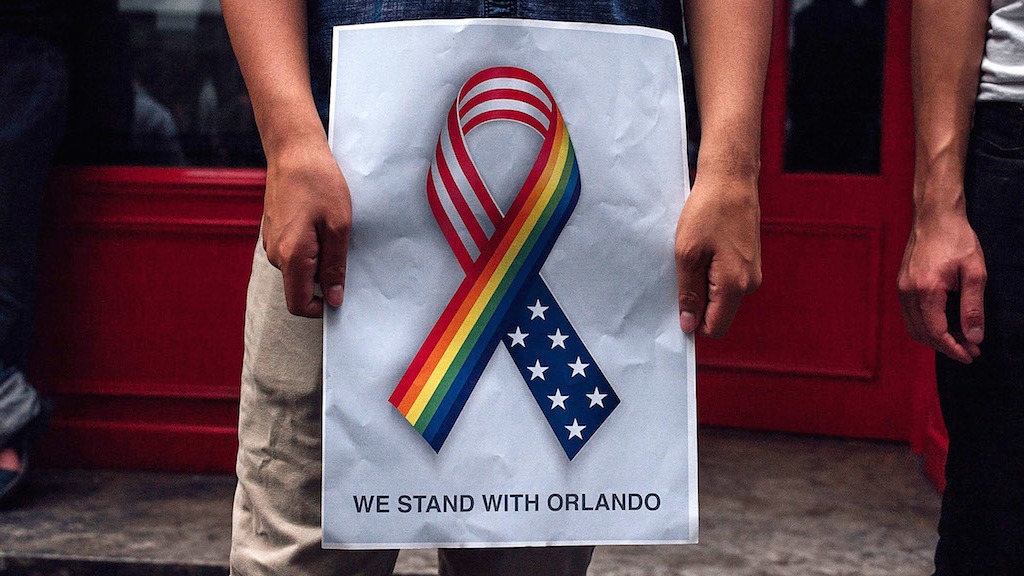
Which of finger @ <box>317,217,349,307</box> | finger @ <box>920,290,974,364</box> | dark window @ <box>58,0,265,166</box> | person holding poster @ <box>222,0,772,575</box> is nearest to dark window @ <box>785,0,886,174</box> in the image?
dark window @ <box>58,0,265,166</box>

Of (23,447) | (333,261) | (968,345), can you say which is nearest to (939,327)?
(968,345)

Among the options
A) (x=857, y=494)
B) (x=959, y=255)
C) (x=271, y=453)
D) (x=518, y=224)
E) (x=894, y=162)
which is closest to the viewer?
(x=518, y=224)

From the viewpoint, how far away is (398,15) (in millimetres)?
985

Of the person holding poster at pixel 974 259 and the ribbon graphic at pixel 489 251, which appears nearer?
the ribbon graphic at pixel 489 251

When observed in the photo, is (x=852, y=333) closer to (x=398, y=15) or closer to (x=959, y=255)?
(x=959, y=255)

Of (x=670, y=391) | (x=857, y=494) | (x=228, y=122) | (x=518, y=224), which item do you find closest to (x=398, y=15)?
(x=518, y=224)

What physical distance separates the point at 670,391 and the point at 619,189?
0.66ft

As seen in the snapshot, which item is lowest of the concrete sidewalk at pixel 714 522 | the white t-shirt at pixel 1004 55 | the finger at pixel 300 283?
the concrete sidewalk at pixel 714 522

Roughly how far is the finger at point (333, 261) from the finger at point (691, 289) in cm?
31

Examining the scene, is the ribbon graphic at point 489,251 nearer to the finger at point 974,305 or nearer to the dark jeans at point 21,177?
the finger at point 974,305

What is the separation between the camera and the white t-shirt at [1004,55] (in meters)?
1.21

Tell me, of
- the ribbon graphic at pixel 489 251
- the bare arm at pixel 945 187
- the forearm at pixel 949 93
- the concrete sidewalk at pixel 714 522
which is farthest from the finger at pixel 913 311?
the concrete sidewalk at pixel 714 522

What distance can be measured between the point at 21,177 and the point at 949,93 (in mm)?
2640

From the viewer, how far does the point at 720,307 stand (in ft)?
3.02
